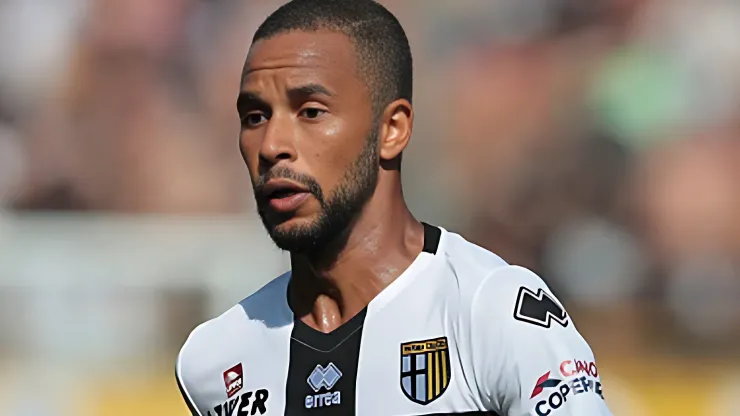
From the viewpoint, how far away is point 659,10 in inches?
328

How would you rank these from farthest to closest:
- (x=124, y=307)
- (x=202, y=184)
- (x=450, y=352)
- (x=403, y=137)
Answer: (x=202, y=184) → (x=124, y=307) → (x=403, y=137) → (x=450, y=352)

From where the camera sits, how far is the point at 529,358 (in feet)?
9.46

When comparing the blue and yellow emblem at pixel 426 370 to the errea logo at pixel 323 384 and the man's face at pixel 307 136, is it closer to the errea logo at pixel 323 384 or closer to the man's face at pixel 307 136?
the errea logo at pixel 323 384

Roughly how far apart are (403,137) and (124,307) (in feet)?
14.8

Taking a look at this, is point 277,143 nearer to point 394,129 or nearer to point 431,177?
point 394,129

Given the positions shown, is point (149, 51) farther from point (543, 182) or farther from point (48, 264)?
point (543, 182)

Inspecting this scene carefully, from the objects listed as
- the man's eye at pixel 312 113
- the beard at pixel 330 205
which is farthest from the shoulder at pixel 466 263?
the man's eye at pixel 312 113

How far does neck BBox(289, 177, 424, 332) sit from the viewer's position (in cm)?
332

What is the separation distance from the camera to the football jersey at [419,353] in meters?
2.90

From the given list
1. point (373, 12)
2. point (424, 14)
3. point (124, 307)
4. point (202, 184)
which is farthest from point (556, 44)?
point (373, 12)

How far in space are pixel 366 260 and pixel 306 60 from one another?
56cm

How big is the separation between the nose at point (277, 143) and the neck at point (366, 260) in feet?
0.94

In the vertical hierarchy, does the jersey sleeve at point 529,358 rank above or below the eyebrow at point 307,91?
below

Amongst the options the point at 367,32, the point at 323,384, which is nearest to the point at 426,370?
the point at 323,384
